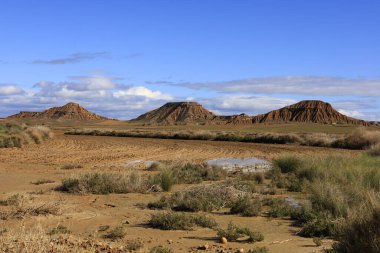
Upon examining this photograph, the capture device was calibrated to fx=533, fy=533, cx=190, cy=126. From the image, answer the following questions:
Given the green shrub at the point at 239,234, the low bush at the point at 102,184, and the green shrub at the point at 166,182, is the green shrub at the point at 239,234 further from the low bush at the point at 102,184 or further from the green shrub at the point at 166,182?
the green shrub at the point at 166,182

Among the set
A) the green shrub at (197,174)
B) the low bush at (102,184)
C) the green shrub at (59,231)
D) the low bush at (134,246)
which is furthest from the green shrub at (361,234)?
the green shrub at (197,174)

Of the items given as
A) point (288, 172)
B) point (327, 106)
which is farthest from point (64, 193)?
point (327, 106)

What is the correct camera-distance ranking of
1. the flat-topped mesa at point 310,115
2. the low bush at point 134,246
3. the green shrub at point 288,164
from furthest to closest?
the flat-topped mesa at point 310,115, the green shrub at point 288,164, the low bush at point 134,246

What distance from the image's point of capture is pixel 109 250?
9.23 meters

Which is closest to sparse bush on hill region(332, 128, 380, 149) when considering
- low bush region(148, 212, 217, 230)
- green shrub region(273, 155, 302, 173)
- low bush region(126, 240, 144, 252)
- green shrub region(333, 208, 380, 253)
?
green shrub region(273, 155, 302, 173)

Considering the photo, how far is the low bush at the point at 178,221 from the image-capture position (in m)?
11.7

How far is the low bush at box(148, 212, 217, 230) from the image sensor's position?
11.7 meters

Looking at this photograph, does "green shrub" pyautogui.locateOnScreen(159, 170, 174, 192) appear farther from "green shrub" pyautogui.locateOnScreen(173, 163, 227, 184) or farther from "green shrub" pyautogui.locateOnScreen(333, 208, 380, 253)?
"green shrub" pyautogui.locateOnScreen(333, 208, 380, 253)

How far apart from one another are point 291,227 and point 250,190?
5.14 m

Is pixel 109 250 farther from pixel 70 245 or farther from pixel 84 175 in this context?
pixel 84 175

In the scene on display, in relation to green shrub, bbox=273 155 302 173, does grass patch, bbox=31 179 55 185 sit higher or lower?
lower

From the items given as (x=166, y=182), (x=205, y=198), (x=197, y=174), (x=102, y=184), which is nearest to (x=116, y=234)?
(x=205, y=198)

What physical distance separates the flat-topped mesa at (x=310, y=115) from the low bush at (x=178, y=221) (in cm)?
17473

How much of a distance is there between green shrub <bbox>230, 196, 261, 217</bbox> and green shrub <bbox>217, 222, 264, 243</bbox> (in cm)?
230
